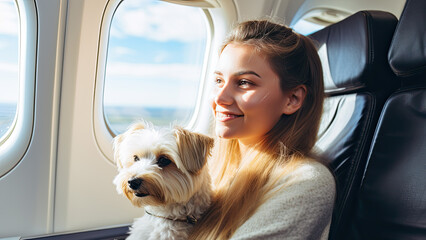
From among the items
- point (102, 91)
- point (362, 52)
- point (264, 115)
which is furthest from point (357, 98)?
point (102, 91)

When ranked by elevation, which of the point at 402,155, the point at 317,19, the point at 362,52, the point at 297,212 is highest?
the point at 317,19

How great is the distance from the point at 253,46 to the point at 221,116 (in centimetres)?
31

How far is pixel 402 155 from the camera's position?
4.01ft

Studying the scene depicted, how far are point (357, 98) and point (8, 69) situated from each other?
2041mm

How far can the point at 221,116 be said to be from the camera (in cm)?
135

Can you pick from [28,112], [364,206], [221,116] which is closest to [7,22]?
[28,112]

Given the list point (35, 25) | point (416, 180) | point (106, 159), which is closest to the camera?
point (416, 180)

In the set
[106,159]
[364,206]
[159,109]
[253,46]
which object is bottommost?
[106,159]

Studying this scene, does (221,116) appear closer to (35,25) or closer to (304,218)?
(304,218)

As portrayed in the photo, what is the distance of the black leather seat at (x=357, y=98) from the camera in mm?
1388

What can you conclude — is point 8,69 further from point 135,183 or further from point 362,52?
point 362,52

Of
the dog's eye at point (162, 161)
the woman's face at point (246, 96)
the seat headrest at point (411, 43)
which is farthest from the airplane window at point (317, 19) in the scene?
the dog's eye at point (162, 161)

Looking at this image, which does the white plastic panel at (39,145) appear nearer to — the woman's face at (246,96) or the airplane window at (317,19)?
Result: the woman's face at (246,96)

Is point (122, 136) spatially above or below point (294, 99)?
below
